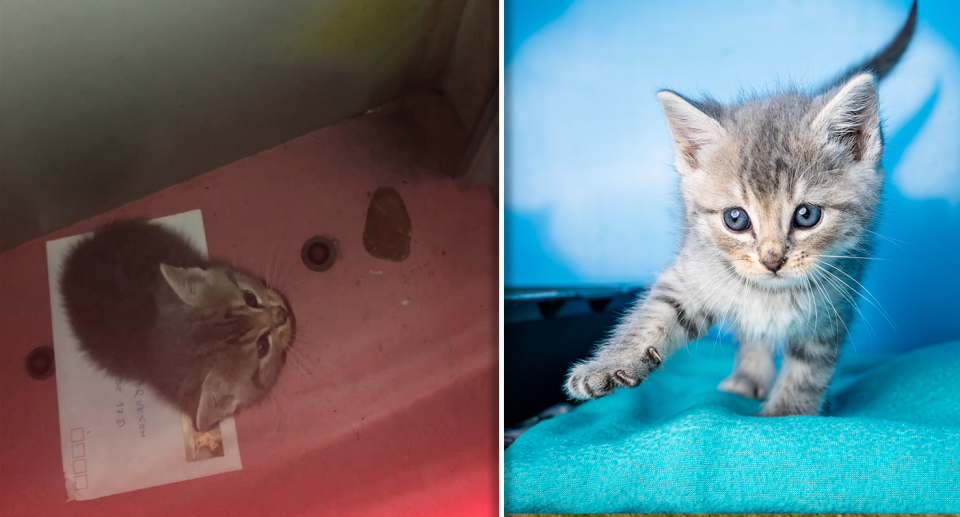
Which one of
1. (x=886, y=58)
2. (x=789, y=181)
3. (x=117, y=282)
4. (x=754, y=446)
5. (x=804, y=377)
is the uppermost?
(x=886, y=58)

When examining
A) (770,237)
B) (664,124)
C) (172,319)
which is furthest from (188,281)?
(770,237)

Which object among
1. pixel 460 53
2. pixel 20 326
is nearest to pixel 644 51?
pixel 460 53

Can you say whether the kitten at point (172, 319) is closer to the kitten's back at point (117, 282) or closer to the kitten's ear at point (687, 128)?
the kitten's back at point (117, 282)

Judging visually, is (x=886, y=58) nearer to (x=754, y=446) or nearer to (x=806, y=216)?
(x=806, y=216)

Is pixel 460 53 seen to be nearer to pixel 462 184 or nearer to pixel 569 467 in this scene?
pixel 462 184

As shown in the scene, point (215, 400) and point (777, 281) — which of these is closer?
point (777, 281)

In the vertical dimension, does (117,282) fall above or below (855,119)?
below

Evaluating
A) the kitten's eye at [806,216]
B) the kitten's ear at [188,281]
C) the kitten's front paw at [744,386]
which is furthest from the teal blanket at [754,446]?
the kitten's ear at [188,281]

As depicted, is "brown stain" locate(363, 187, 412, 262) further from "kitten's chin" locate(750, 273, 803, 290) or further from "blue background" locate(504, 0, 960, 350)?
"kitten's chin" locate(750, 273, 803, 290)
